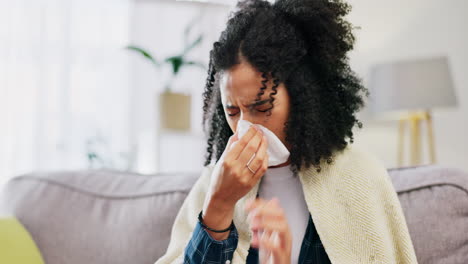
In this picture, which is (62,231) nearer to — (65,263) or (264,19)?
(65,263)

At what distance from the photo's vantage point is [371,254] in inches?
35.7

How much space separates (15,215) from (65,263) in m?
0.22

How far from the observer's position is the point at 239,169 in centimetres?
84

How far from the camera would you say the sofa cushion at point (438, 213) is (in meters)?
1.03

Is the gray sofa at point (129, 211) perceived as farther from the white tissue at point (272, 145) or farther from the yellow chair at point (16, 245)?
the white tissue at point (272, 145)

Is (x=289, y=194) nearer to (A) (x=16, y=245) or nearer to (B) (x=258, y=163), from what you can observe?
(B) (x=258, y=163)

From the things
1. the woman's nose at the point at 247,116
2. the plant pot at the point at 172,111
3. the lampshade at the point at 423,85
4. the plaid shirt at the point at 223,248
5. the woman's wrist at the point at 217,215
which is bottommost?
the plaid shirt at the point at 223,248

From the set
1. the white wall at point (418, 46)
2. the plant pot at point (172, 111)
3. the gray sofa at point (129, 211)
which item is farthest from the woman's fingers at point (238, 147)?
the white wall at point (418, 46)

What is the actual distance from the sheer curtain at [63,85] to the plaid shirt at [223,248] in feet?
5.44

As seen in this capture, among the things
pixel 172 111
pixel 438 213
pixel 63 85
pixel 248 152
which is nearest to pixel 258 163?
pixel 248 152

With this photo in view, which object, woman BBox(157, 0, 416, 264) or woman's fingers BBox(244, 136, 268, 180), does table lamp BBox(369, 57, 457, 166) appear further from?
woman's fingers BBox(244, 136, 268, 180)

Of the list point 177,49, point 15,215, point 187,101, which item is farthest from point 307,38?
point 177,49

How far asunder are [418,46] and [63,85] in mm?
1968

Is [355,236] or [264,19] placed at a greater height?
[264,19]
